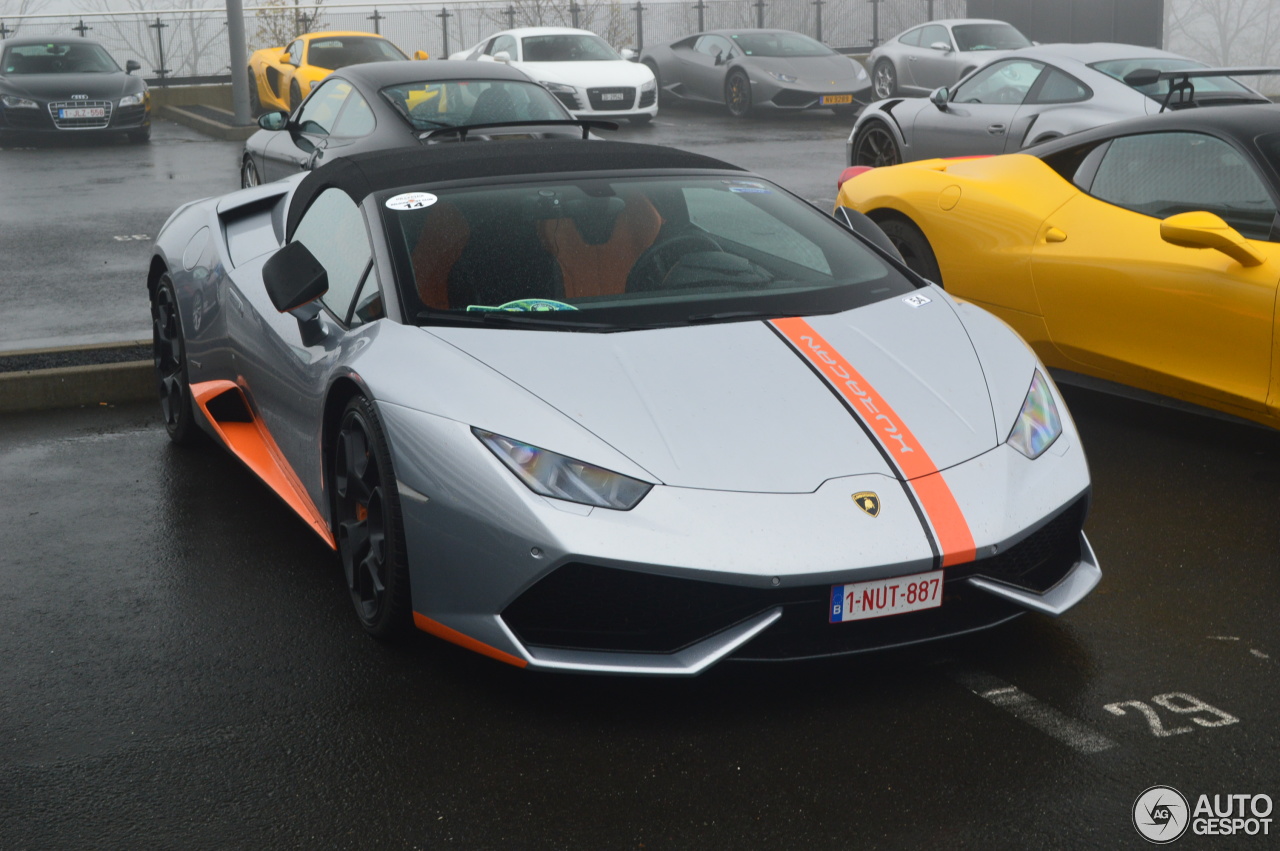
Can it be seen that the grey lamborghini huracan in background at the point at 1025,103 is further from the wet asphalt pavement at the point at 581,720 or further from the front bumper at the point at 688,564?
the front bumper at the point at 688,564

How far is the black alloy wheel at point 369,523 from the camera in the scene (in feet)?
12.0

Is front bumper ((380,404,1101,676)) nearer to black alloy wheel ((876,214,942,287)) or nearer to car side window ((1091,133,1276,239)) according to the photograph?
car side window ((1091,133,1276,239))

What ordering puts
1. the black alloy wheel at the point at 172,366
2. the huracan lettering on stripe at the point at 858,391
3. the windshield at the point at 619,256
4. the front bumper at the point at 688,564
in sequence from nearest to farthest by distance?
the front bumper at the point at 688,564 < the huracan lettering on stripe at the point at 858,391 < the windshield at the point at 619,256 < the black alloy wheel at the point at 172,366

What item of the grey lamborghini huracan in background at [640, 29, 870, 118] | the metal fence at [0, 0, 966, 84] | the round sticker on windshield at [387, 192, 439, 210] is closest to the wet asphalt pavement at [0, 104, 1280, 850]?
the round sticker on windshield at [387, 192, 439, 210]

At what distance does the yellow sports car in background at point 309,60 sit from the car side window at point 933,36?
8.03 m

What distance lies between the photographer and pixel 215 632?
4035 millimetres

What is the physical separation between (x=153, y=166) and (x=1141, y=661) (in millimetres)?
15417

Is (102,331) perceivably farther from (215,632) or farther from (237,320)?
(215,632)

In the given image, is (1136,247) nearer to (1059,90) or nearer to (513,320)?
(513,320)

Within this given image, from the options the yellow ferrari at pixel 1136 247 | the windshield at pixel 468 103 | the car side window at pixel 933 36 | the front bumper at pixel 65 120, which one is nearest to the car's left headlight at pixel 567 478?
the yellow ferrari at pixel 1136 247

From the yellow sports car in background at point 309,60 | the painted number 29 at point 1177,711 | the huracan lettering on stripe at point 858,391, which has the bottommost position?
the painted number 29 at point 1177,711

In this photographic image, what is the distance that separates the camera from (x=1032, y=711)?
342cm

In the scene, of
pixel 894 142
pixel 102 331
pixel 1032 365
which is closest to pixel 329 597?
pixel 1032 365

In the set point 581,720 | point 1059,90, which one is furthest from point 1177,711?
point 1059,90
